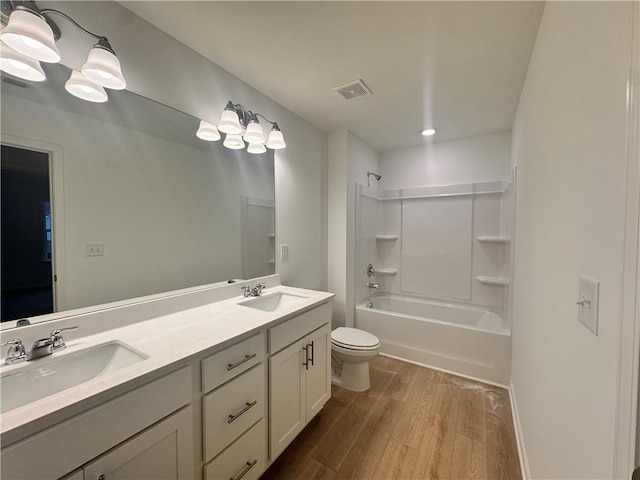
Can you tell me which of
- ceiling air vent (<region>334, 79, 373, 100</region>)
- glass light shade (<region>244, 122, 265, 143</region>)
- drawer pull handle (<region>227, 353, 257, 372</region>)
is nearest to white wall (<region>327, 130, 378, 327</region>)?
ceiling air vent (<region>334, 79, 373, 100</region>)

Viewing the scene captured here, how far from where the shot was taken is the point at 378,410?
1.92 metres

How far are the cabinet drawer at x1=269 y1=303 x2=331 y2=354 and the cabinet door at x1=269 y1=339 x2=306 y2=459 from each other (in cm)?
4

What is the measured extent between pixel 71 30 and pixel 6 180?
72cm

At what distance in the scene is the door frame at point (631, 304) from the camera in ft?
1.53

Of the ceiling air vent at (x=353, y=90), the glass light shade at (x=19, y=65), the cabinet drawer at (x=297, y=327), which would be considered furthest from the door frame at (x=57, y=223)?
the ceiling air vent at (x=353, y=90)

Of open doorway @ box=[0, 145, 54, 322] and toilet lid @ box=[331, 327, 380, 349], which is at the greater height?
open doorway @ box=[0, 145, 54, 322]

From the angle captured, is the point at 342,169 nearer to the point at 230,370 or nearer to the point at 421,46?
the point at 421,46

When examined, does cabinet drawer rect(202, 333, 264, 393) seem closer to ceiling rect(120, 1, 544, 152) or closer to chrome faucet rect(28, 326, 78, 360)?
chrome faucet rect(28, 326, 78, 360)

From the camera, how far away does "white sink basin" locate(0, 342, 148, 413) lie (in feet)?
2.66

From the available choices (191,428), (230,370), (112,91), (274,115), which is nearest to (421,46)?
(274,115)

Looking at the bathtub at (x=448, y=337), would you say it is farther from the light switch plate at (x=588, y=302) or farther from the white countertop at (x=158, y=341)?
the light switch plate at (x=588, y=302)

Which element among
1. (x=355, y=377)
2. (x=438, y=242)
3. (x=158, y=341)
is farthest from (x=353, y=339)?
(x=438, y=242)

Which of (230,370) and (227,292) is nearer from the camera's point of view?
(230,370)

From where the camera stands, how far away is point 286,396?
1439mm
